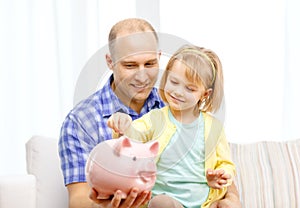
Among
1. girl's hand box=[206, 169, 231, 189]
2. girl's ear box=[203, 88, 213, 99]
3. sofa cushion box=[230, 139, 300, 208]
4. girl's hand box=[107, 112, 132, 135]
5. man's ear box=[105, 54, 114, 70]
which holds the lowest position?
sofa cushion box=[230, 139, 300, 208]

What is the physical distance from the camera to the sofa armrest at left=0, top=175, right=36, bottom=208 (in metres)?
1.80

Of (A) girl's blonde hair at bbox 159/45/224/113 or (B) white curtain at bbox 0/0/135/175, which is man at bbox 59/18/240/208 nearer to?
(A) girl's blonde hair at bbox 159/45/224/113

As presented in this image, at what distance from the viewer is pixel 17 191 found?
1.82m

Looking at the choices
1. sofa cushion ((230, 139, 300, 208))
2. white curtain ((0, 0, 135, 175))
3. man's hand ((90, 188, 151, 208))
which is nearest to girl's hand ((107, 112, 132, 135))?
man's hand ((90, 188, 151, 208))

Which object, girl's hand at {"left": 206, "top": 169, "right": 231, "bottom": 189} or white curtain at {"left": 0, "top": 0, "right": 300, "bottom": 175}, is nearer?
girl's hand at {"left": 206, "top": 169, "right": 231, "bottom": 189}

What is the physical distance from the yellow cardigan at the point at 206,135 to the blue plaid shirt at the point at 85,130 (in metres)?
0.13

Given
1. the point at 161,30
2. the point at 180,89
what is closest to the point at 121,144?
the point at 180,89

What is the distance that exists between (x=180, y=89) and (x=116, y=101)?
277mm

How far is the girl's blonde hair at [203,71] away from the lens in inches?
64.1

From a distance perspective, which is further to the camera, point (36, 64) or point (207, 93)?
point (36, 64)

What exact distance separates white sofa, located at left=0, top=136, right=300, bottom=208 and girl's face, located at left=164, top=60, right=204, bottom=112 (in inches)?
20.8

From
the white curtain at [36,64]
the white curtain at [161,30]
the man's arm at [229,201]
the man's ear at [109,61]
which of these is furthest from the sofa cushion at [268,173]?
the white curtain at [36,64]

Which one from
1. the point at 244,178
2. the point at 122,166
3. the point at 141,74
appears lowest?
the point at 244,178

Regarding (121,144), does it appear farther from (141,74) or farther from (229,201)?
(229,201)
